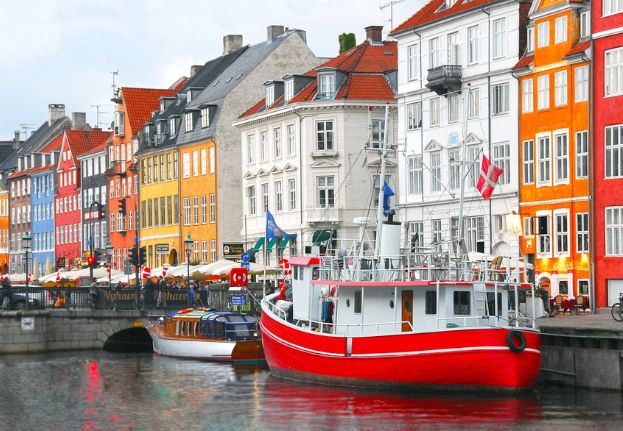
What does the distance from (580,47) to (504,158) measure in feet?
23.4

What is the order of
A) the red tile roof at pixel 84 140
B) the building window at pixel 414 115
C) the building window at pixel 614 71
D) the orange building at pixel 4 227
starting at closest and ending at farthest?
the building window at pixel 614 71 < the building window at pixel 414 115 < the red tile roof at pixel 84 140 < the orange building at pixel 4 227

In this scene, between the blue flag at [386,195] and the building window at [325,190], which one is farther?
the building window at [325,190]

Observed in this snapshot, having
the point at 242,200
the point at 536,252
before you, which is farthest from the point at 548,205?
the point at 242,200

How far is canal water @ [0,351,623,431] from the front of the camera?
38094 mm

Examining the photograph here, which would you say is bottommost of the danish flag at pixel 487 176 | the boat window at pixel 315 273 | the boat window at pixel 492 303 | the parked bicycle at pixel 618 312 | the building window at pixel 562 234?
the parked bicycle at pixel 618 312

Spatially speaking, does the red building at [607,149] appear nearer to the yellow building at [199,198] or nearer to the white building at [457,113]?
the white building at [457,113]

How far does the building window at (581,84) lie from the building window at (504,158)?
5302 mm

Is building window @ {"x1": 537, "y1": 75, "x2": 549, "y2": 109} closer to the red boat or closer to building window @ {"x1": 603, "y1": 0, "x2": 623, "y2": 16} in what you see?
building window @ {"x1": 603, "y1": 0, "x2": 623, "y2": 16}

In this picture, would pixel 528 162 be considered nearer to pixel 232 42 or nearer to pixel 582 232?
pixel 582 232

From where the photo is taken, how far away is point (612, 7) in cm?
5656

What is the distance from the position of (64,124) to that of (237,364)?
8310 centimetres

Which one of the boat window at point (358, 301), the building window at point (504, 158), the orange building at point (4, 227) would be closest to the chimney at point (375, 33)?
the building window at point (504, 158)

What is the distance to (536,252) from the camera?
61844mm

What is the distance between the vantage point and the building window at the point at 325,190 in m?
79.9
